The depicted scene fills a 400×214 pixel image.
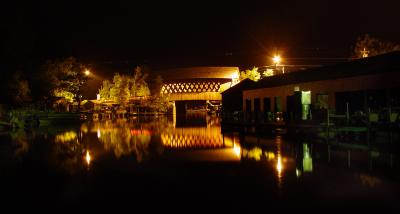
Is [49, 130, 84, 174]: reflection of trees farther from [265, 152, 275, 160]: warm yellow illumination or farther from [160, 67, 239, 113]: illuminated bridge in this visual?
[160, 67, 239, 113]: illuminated bridge

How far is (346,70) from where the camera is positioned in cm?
2900

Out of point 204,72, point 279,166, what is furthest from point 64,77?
point 279,166

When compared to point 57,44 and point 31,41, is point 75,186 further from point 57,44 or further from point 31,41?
point 57,44

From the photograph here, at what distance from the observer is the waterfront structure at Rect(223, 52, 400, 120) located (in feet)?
81.9

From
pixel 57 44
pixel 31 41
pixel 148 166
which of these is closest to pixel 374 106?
pixel 148 166

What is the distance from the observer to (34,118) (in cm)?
4225

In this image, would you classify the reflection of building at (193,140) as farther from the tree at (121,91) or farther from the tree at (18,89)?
the tree at (121,91)

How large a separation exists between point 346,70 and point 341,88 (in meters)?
1.14

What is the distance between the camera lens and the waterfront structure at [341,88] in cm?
2495

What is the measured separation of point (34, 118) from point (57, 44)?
44.8 ft

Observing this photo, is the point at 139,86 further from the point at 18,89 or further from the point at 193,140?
the point at 193,140

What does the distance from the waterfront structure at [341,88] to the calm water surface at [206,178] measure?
9564 millimetres

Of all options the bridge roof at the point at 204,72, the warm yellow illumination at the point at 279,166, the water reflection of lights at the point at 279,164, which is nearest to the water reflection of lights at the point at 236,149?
the water reflection of lights at the point at 279,164

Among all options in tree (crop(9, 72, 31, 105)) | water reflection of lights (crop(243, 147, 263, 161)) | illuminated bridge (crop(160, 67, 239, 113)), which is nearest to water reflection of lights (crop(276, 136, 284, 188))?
water reflection of lights (crop(243, 147, 263, 161))
